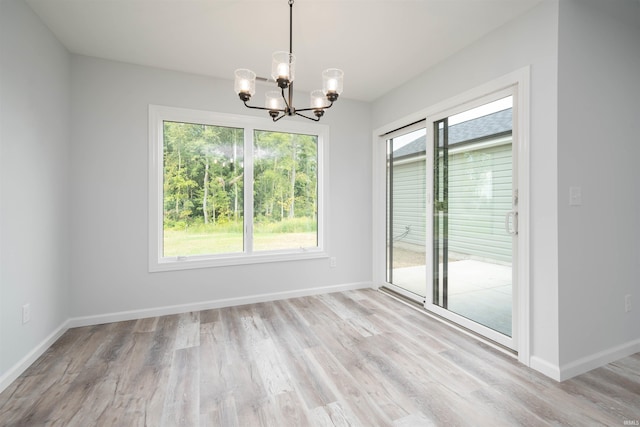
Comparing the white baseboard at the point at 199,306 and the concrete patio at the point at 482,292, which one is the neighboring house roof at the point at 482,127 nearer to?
the concrete patio at the point at 482,292

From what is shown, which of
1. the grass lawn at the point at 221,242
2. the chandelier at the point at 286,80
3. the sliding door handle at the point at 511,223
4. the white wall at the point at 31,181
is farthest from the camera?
the grass lawn at the point at 221,242

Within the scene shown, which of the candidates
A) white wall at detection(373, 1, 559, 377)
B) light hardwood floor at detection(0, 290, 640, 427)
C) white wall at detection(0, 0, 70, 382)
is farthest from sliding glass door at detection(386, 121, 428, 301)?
white wall at detection(0, 0, 70, 382)

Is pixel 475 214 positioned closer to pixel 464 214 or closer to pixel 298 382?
pixel 464 214

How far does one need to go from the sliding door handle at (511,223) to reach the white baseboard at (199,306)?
87.1 inches

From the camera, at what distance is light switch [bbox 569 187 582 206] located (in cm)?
199

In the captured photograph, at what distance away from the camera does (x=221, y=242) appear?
3.46 metres

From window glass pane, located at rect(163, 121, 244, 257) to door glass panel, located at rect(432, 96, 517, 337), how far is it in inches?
92.8

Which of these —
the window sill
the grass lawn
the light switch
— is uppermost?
the light switch

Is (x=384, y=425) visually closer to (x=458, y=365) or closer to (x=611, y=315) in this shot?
(x=458, y=365)

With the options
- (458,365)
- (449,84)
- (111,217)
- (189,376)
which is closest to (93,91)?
(111,217)

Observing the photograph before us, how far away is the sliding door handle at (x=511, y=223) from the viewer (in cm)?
226

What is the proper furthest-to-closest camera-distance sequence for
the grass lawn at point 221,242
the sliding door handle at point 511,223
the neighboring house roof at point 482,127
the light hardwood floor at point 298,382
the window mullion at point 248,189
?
the window mullion at point 248,189 < the grass lawn at point 221,242 < the neighboring house roof at point 482,127 < the sliding door handle at point 511,223 < the light hardwood floor at point 298,382

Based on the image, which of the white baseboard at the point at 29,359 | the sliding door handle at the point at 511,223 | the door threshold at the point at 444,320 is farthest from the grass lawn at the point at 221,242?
the sliding door handle at the point at 511,223

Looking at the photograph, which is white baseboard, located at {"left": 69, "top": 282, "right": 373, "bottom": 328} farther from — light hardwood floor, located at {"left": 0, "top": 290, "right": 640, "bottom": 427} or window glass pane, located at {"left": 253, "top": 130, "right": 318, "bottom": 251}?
window glass pane, located at {"left": 253, "top": 130, "right": 318, "bottom": 251}
